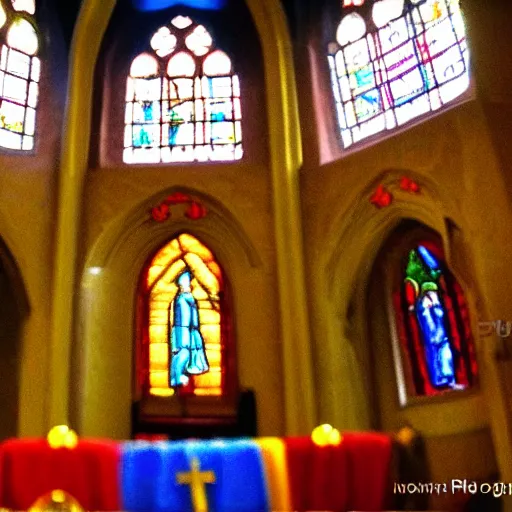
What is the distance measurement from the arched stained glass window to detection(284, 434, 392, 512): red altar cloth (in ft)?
16.6

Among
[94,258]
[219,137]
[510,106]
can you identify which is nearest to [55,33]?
[219,137]

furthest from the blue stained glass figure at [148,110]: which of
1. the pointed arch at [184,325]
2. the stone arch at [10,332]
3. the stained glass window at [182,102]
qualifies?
the stone arch at [10,332]

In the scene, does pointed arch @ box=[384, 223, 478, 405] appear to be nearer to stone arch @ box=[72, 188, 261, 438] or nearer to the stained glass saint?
the stained glass saint

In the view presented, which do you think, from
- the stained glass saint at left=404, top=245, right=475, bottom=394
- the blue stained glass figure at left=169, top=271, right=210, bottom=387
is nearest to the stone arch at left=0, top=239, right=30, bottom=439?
the blue stained glass figure at left=169, top=271, right=210, bottom=387

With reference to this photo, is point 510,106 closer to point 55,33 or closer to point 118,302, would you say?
point 118,302

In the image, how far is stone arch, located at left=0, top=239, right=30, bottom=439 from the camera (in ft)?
26.2

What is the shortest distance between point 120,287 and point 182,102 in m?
2.99

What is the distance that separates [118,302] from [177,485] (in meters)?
6.06

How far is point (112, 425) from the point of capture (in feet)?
26.4

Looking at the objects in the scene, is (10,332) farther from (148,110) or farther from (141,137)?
(148,110)

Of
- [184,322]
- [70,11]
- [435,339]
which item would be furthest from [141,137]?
[435,339]

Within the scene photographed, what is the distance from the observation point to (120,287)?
8.78m

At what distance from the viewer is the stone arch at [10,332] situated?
26.2 ft

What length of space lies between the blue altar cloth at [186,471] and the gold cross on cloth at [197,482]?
2cm
